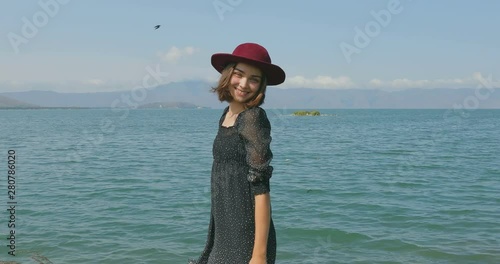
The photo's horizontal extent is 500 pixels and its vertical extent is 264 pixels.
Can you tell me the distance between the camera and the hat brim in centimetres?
329

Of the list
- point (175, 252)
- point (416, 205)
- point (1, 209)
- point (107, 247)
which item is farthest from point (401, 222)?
point (1, 209)

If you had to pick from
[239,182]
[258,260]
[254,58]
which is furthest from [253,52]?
[258,260]

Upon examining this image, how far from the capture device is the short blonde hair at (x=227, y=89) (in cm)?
334

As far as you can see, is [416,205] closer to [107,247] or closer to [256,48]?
[107,247]

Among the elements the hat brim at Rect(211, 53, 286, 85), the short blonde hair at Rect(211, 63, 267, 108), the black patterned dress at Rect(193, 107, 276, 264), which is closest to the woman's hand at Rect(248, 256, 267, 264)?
the black patterned dress at Rect(193, 107, 276, 264)

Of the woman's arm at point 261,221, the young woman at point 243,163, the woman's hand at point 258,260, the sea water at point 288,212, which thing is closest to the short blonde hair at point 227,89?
the young woman at point 243,163

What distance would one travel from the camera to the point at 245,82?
3.34 m

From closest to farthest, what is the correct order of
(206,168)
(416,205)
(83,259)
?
1. (83,259)
2. (416,205)
3. (206,168)

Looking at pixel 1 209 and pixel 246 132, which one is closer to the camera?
pixel 246 132

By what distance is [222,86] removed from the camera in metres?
3.40

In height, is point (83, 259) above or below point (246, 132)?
below

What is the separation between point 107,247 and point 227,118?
379 inches

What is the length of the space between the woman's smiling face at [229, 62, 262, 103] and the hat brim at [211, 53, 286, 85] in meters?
0.04

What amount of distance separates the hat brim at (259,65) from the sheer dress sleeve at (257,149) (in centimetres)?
31
